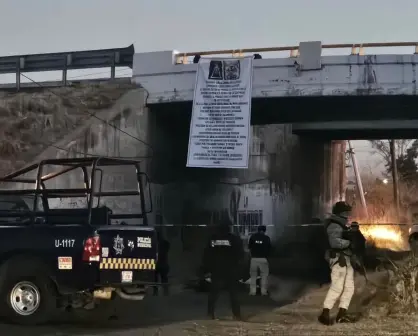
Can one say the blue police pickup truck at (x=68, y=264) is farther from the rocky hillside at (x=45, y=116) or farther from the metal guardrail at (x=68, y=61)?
the metal guardrail at (x=68, y=61)

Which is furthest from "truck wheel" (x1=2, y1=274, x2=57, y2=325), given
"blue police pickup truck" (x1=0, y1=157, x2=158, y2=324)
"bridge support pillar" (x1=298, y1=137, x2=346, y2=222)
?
"bridge support pillar" (x1=298, y1=137, x2=346, y2=222)

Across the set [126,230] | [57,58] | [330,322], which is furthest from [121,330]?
[57,58]

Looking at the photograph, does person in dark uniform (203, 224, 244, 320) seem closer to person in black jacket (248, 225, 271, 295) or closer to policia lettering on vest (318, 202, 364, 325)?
policia lettering on vest (318, 202, 364, 325)

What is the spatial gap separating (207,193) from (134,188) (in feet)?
14.2

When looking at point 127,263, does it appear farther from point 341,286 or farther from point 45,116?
point 45,116

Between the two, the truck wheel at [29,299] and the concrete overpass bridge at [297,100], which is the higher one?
the concrete overpass bridge at [297,100]

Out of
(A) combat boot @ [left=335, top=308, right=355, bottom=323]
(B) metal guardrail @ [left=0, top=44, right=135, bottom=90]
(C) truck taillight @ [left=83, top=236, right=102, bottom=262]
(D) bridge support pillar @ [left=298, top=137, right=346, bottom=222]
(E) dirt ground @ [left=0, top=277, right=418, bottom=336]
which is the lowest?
(E) dirt ground @ [left=0, top=277, right=418, bottom=336]

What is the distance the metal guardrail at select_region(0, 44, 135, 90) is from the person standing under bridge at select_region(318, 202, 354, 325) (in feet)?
40.3

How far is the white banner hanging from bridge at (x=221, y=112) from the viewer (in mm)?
16172

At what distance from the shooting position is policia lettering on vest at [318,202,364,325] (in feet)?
24.6

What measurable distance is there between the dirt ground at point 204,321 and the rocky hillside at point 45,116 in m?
6.75

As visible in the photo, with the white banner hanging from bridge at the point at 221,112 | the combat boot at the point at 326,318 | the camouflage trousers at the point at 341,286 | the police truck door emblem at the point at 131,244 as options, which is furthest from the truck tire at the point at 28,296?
the white banner hanging from bridge at the point at 221,112

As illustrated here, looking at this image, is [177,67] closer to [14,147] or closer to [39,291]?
[14,147]

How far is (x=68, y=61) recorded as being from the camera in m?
19.2
